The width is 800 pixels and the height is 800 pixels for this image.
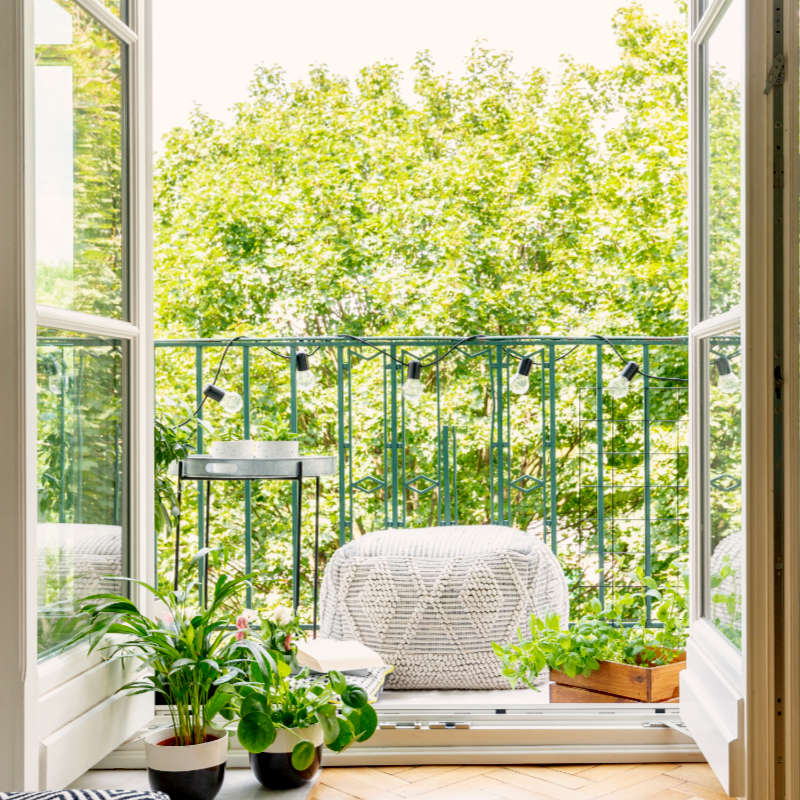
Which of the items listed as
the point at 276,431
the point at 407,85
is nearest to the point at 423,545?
the point at 276,431

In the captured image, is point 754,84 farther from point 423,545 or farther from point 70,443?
point 423,545

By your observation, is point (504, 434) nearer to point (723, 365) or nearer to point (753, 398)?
point (723, 365)

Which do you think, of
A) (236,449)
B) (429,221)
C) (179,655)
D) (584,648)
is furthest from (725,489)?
(429,221)

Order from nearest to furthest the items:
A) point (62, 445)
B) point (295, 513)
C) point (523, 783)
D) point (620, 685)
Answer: point (62, 445), point (523, 783), point (620, 685), point (295, 513)

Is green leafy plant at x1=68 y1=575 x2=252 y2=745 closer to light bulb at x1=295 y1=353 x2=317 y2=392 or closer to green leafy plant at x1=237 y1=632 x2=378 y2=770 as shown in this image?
green leafy plant at x1=237 y1=632 x2=378 y2=770

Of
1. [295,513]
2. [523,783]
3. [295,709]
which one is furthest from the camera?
[295,513]

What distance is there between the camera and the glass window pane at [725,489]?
4.95ft

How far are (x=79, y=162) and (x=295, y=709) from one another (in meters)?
1.13

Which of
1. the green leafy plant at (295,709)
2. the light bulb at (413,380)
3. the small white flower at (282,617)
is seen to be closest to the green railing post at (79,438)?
the green leafy plant at (295,709)

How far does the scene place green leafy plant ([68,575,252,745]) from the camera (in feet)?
5.50

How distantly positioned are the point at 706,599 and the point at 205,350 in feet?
16.8

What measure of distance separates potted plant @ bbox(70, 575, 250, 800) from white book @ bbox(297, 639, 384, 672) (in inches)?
15.7

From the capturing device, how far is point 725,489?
5.24 feet

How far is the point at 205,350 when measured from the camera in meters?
6.42
